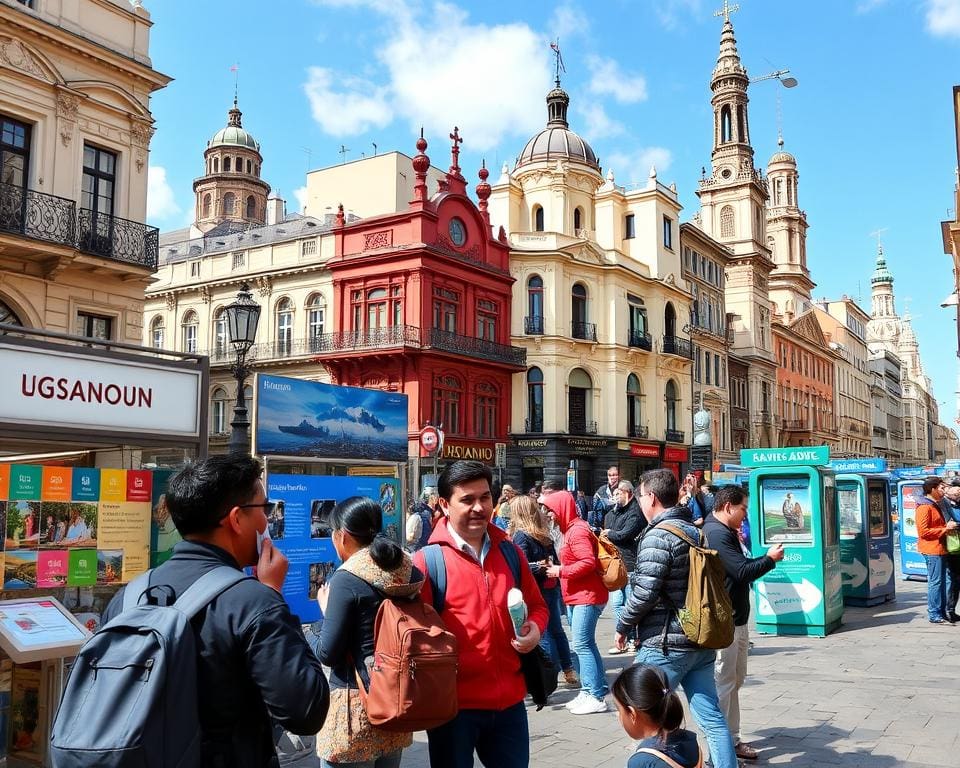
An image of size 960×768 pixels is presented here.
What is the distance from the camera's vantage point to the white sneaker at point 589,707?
7566mm

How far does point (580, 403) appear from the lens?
40594mm

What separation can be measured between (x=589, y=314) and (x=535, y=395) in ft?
16.3

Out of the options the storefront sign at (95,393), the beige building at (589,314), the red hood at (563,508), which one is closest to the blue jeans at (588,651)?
the red hood at (563,508)

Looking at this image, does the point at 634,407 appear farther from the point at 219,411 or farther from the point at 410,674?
the point at 410,674

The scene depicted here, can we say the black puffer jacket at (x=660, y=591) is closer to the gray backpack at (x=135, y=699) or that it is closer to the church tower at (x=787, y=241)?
the gray backpack at (x=135, y=699)

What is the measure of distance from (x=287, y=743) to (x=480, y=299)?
31.5 meters

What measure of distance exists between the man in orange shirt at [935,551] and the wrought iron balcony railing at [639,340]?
97.4 ft

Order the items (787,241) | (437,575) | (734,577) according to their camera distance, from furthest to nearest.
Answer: (787,241) < (734,577) < (437,575)

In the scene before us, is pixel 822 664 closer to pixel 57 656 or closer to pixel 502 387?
pixel 57 656

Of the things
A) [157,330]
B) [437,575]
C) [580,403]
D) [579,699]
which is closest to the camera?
[437,575]

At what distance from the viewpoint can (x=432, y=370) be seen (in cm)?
3416

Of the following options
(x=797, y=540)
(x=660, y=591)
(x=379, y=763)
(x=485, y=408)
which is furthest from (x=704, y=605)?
(x=485, y=408)

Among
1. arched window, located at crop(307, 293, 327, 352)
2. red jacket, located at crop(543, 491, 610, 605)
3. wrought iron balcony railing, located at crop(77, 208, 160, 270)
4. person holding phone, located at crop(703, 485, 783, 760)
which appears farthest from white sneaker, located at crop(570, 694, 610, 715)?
arched window, located at crop(307, 293, 327, 352)

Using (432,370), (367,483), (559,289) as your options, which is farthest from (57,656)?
(559,289)
